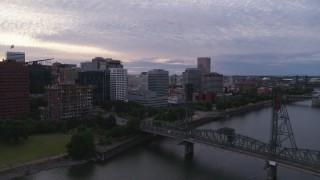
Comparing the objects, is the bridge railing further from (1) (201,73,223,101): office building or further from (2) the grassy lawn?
(1) (201,73,223,101): office building

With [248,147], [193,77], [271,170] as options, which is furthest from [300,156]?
[193,77]

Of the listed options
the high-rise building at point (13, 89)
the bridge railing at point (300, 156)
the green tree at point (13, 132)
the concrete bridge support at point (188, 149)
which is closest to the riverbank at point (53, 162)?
the green tree at point (13, 132)

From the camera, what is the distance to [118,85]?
57.0 m

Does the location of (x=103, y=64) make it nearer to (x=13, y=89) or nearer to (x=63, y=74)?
(x=63, y=74)

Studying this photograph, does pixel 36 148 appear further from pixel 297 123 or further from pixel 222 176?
pixel 297 123

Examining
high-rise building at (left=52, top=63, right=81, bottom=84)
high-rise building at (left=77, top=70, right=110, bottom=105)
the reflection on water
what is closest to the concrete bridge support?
the reflection on water

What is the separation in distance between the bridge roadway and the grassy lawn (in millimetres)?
7201

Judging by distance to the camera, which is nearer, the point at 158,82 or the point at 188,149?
the point at 188,149

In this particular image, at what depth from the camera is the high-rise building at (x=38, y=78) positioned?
51250 millimetres

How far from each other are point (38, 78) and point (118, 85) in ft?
40.1

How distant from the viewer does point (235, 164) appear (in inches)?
866

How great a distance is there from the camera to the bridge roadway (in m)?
17.6

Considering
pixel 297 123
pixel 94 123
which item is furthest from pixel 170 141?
pixel 297 123

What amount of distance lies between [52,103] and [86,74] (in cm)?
1658
